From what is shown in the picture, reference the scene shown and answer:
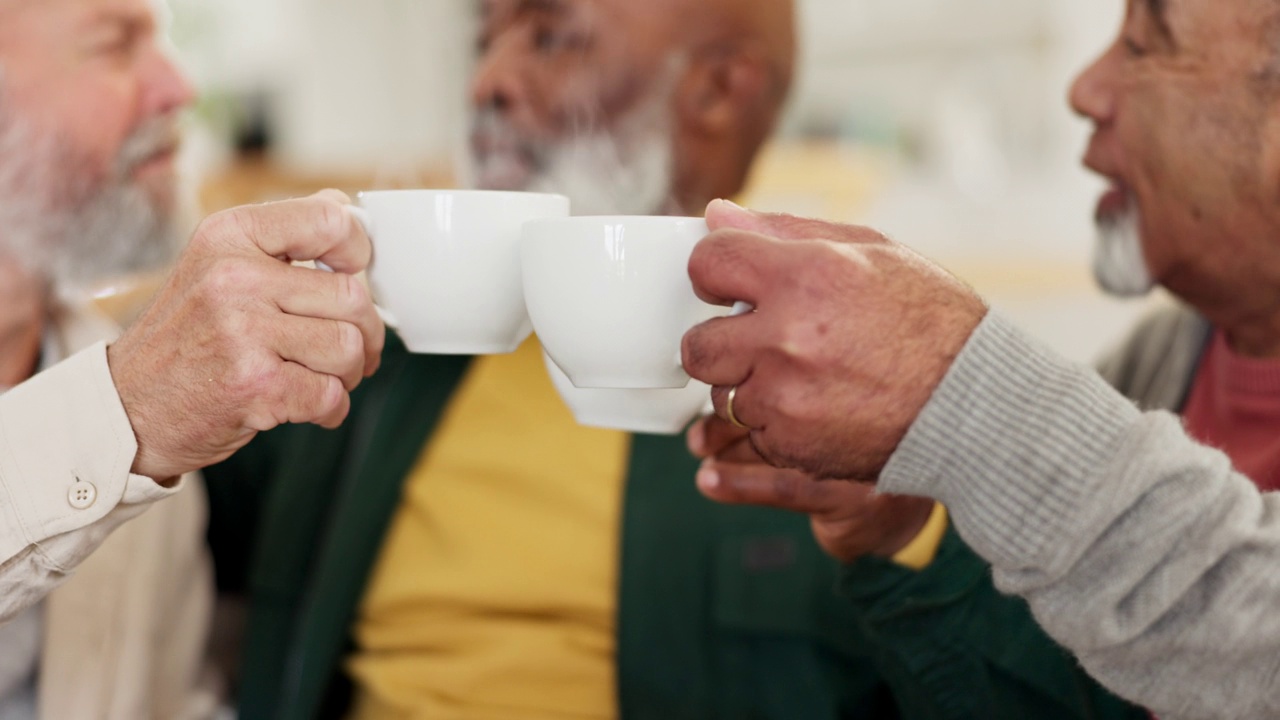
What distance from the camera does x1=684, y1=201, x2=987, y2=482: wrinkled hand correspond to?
0.54m

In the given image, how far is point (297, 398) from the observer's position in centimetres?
67

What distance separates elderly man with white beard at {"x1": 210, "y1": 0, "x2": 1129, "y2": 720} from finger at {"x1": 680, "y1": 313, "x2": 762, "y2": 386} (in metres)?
0.42

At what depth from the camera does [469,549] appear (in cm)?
117

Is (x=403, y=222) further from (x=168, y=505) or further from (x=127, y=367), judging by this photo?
(x=168, y=505)

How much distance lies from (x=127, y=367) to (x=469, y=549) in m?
0.54

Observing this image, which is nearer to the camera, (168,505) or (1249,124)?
(1249,124)

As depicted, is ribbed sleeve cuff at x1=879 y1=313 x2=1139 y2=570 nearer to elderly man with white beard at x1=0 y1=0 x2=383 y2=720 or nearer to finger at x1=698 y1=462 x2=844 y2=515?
finger at x1=698 y1=462 x2=844 y2=515

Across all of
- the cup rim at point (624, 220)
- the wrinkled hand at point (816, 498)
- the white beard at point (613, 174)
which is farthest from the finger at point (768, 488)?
the white beard at point (613, 174)

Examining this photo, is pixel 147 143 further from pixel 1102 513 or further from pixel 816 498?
pixel 1102 513

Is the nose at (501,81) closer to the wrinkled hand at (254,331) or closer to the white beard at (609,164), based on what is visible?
the white beard at (609,164)

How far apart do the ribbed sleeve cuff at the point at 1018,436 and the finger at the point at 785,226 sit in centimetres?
8

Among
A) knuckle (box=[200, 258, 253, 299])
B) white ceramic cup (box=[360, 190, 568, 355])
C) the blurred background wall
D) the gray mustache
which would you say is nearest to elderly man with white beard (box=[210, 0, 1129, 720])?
the gray mustache

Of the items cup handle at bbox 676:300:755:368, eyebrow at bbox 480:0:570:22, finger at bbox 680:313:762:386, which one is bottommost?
finger at bbox 680:313:762:386

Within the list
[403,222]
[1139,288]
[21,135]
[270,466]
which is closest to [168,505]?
[270,466]
